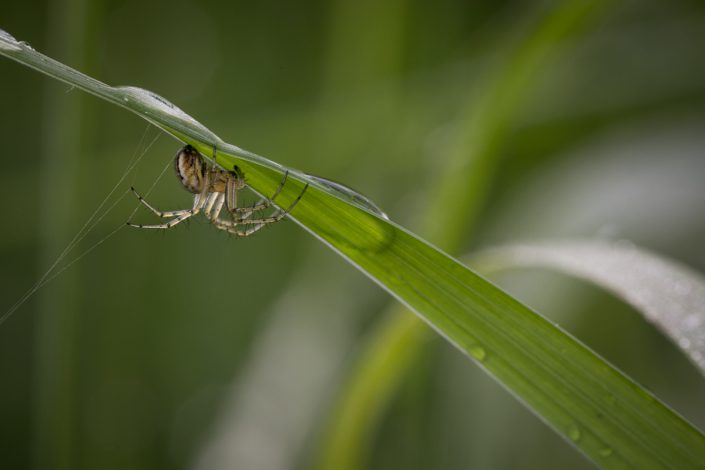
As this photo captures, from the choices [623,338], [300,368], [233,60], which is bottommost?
[300,368]

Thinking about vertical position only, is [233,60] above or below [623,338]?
above

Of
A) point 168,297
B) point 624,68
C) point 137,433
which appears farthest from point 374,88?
point 137,433

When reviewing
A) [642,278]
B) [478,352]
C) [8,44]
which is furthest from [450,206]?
[8,44]

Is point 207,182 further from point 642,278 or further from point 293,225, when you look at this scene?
point 293,225

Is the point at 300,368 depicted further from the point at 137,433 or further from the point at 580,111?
the point at 580,111

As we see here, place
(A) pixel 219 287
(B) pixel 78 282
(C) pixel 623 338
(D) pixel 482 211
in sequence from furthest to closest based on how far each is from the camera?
(A) pixel 219 287 → (D) pixel 482 211 → (C) pixel 623 338 → (B) pixel 78 282

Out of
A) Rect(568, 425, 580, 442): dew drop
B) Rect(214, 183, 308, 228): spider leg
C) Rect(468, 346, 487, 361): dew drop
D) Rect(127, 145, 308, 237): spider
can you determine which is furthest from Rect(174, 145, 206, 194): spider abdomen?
Rect(568, 425, 580, 442): dew drop
